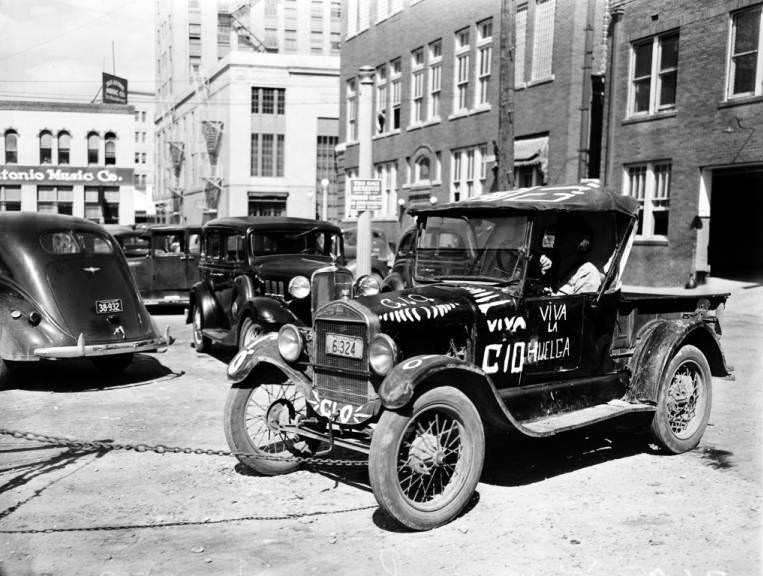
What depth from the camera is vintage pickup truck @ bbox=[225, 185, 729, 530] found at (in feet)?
16.3

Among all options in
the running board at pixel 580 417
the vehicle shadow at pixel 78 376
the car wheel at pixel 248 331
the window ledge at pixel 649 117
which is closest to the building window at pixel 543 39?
the window ledge at pixel 649 117

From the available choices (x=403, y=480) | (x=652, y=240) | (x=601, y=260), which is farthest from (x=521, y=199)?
(x=652, y=240)

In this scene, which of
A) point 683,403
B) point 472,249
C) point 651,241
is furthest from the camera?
point 651,241

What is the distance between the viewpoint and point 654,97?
20156 millimetres

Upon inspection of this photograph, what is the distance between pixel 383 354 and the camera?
5.04 meters

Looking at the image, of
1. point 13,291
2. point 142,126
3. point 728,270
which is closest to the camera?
point 13,291

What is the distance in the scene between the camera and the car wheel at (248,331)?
398 inches

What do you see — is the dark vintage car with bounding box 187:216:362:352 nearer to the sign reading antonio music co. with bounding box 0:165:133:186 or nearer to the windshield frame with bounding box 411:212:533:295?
the windshield frame with bounding box 411:212:533:295

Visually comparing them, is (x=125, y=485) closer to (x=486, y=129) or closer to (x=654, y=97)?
(x=654, y=97)

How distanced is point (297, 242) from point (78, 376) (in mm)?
3656

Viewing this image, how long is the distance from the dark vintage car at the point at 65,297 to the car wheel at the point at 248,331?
101cm

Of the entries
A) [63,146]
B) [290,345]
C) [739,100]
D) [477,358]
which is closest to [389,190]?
[739,100]

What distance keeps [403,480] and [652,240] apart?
16.8m

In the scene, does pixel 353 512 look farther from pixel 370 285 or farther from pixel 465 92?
pixel 465 92
